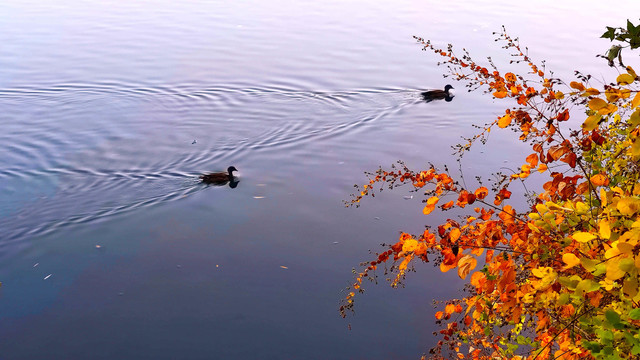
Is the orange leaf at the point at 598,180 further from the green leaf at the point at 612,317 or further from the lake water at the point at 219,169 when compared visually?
the lake water at the point at 219,169

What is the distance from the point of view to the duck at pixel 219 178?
11617 mm

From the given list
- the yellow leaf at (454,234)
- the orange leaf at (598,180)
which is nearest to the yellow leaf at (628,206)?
the orange leaf at (598,180)

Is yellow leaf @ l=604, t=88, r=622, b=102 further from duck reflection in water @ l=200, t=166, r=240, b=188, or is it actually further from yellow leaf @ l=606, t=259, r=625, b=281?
duck reflection in water @ l=200, t=166, r=240, b=188

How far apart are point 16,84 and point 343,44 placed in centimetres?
934

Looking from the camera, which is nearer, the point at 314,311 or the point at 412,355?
the point at 412,355

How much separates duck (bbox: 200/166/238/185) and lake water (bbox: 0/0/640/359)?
17cm

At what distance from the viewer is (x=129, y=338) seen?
25.9 feet

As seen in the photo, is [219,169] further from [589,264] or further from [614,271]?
→ [614,271]

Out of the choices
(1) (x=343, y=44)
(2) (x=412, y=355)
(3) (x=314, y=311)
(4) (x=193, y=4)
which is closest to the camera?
(2) (x=412, y=355)

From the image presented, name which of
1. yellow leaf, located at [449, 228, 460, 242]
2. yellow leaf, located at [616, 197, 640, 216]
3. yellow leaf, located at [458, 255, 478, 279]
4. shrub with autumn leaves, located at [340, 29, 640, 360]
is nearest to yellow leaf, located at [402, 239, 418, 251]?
shrub with autumn leaves, located at [340, 29, 640, 360]

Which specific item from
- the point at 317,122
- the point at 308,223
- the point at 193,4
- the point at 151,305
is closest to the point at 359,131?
the point at 317,122

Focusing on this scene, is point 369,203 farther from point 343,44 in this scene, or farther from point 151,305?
point 343,44

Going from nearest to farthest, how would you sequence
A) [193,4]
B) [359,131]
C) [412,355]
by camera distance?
Result: [412,355]
[359,131]
[193,4]

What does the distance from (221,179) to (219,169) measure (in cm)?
64
